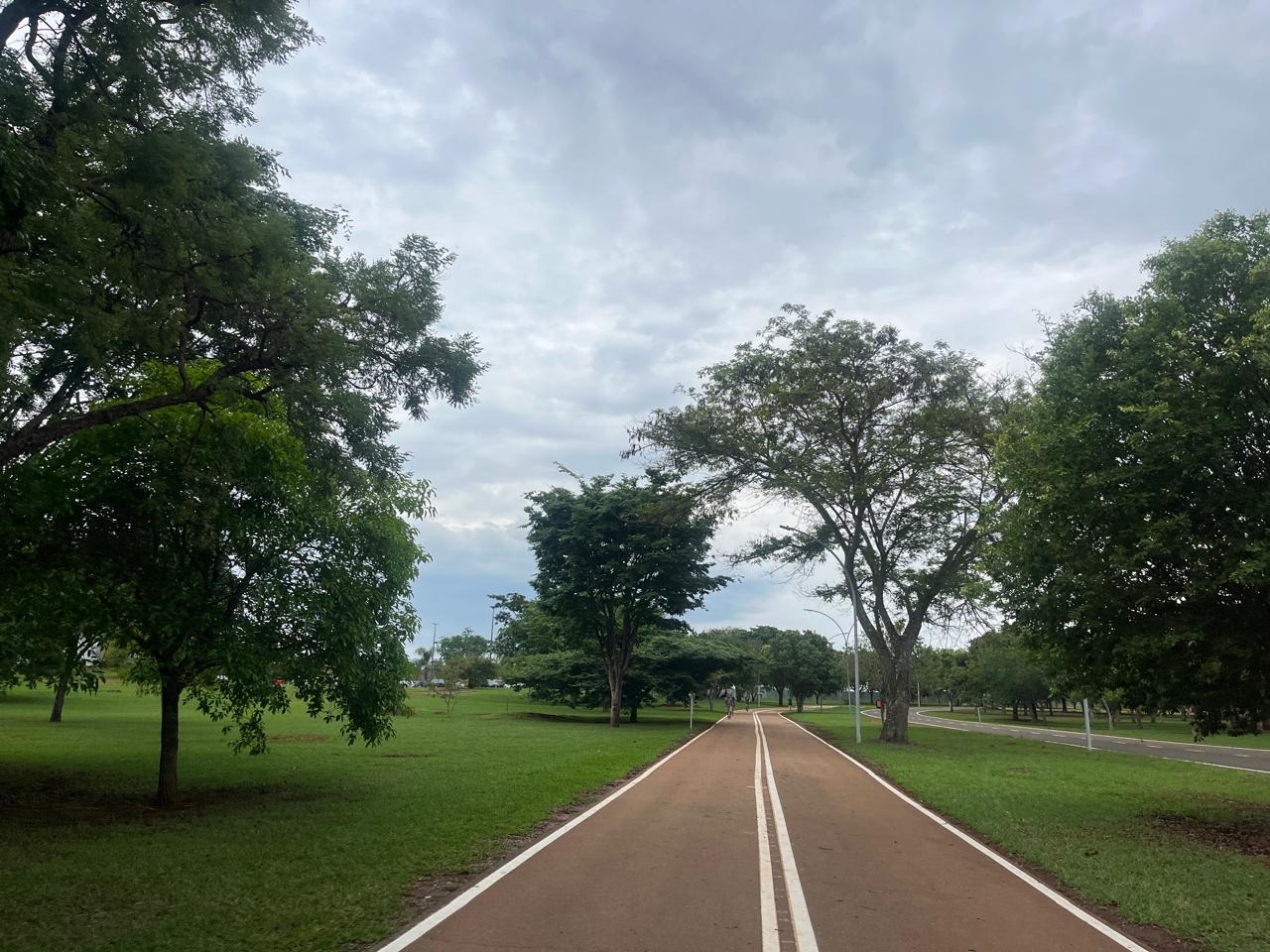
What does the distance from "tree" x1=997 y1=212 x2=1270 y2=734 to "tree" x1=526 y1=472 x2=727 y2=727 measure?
25.6 metres

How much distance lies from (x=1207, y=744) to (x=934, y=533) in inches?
758

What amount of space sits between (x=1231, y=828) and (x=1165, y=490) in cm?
547

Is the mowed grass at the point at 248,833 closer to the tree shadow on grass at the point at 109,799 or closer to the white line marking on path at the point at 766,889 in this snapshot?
the tree shadow on grass at the point at 109,799

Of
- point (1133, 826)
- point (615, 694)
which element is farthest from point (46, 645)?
point (615, 694)

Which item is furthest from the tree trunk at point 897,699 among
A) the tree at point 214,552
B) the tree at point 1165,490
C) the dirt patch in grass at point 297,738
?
the tree at point 214,552

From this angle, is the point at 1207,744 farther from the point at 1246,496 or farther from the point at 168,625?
the point at 168,625

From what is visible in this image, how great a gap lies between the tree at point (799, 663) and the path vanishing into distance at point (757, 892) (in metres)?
88.5

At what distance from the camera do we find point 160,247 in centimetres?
899

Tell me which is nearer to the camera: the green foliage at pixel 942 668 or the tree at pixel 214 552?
the tree at pixel 214 552

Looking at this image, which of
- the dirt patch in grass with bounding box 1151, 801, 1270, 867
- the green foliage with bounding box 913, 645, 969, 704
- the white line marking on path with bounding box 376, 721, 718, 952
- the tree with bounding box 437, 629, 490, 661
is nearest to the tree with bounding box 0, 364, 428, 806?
the white line marking on path with bounding box 376, 721, 718, 952

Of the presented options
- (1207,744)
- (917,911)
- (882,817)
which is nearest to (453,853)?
(917,911)

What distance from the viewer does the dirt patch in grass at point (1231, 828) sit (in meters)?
10.7

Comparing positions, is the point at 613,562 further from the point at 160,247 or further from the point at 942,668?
the point at 942,668

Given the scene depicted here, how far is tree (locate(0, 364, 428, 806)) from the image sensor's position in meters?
11.0
